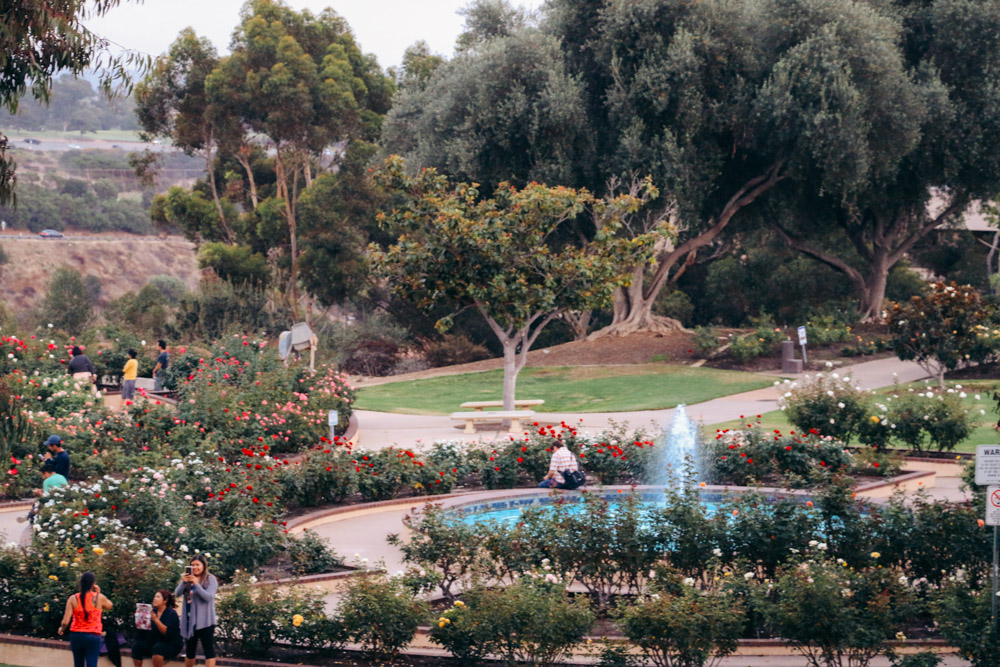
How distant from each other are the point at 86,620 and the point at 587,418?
16.9m

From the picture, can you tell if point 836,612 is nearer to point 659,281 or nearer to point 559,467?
point 559,467

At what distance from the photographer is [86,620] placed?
902 cm

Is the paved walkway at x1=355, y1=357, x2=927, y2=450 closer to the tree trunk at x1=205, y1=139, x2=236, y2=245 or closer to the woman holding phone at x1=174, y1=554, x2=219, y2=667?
the woman holding phone at x1=174, y1=554, x2=219, y2=667

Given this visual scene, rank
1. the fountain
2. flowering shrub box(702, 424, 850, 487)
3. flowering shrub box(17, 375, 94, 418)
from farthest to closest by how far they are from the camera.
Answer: flowering shrub box(17, 375, 94, 418) < the fountain < flowering shrub box(702, 424, 850, 487)

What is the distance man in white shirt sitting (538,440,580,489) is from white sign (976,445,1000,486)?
6.87 meters

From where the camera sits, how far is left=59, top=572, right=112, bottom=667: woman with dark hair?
900 cm

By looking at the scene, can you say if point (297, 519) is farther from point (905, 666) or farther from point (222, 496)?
point (905, 666)

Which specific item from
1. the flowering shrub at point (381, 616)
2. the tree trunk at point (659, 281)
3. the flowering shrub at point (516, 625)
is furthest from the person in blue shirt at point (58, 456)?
the tree trunk at point (659, 281)

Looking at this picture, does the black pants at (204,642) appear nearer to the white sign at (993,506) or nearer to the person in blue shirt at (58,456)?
the person in blue shirt at (58,456)

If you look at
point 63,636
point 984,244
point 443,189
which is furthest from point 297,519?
point 984,244

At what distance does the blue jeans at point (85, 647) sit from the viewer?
29.6ft

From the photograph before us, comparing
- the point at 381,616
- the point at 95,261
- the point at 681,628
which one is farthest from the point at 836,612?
the point at 95,261

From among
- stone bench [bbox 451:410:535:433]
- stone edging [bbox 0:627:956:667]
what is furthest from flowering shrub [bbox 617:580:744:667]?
stone bench [bbox 451:410:535:433]

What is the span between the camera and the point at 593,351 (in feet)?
118
